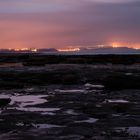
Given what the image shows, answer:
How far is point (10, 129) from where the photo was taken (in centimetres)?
1561

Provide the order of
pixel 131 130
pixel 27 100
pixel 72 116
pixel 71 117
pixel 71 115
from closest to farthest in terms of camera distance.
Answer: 1. pixel 131 130
2. pixel 71 117
3. pixel 72 116
4. pixel 71 115
5. pixel 27 100

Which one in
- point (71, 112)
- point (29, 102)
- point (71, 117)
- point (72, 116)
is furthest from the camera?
point (29, 102)

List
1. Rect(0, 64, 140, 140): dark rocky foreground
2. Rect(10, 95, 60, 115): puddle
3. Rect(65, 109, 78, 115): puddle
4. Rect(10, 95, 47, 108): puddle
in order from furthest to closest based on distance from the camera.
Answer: Rect(10, 95, 47, 108): puddle → Rect(10, 95, 60, 115): puddle → Rect(65, 109, 78, 115): puddle → Rect(0, 64, 140, 140): dark rocky foreground

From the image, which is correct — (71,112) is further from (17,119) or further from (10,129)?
(10,129)

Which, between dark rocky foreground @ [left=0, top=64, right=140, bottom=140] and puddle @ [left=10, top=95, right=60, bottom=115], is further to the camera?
puddle @ [left=10, top=95, right=60, bottom=115]

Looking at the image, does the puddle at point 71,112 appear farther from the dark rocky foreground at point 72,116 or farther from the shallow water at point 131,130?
the shallow water at point 131,130

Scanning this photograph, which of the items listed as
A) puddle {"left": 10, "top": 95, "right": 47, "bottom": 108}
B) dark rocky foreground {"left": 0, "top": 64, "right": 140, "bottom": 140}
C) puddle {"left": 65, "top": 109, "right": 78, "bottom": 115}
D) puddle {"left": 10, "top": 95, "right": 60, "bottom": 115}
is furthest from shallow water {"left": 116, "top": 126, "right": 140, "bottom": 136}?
puddle {"left": 10, "top": 95, "right": 47, "bottom": 108}

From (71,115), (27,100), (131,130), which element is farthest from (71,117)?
(27,100)

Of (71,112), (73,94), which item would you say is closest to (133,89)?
(73,94)

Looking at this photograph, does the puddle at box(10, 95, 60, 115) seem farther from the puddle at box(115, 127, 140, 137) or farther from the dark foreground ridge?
the puddle at box(115, 127, 140, 137)

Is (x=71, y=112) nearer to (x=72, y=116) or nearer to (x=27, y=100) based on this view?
(x=72, y=116)

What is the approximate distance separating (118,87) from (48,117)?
13645mm

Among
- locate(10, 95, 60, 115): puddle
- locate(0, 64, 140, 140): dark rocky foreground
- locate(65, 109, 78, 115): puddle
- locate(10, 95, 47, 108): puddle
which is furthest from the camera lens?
locate(10, 95, 47, 108): puddle

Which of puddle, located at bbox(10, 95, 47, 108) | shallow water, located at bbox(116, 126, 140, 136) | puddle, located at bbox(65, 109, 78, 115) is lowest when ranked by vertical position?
puddle, located at bbox(10, 95, 47, 108)
